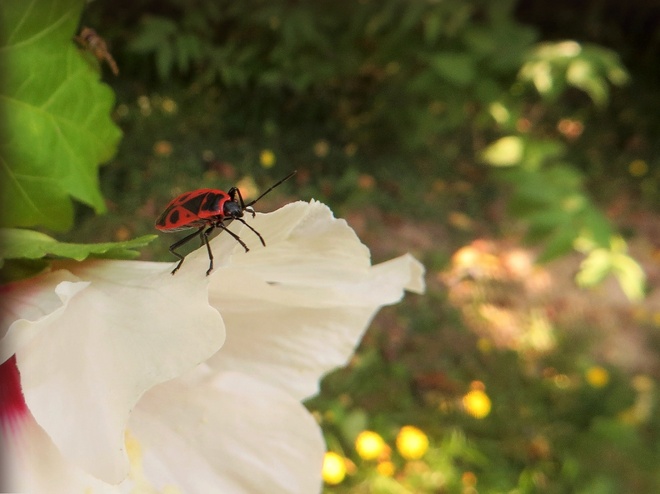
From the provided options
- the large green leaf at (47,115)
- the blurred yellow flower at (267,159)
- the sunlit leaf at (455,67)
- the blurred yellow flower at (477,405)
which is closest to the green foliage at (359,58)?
the sunlit leaf at (455,67)

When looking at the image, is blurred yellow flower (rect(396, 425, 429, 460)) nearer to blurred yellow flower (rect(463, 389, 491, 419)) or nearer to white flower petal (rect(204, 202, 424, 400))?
blurred yellow flower (rect(463, 389, 491, 419))

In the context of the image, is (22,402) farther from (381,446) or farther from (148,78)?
(381,446)

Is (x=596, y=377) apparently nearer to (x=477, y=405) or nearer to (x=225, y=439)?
(x=477, y=405)

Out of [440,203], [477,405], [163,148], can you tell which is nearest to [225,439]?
[163,148]

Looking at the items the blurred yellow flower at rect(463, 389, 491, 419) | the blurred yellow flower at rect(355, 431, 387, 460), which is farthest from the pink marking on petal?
the blurred yellow flower at rect(463, 389, 491, 419)

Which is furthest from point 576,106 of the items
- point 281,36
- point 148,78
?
point 148,78

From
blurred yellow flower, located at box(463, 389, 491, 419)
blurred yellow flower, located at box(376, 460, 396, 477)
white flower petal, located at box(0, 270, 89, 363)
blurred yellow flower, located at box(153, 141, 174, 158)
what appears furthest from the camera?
blurred yellow flower, located at box(463, 389, 491, 419)
